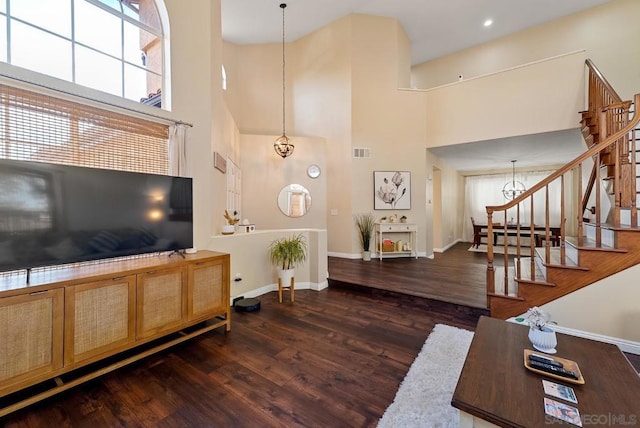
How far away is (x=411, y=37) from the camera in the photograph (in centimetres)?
664

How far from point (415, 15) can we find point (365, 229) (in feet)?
16.0

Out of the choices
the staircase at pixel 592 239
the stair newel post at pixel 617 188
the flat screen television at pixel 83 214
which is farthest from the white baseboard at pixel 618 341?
the flat screen television at pixel 83 214

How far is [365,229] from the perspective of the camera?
593 centimetres

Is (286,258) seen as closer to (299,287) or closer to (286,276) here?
(286,276)

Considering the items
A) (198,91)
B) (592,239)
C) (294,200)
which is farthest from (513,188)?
(198,91)

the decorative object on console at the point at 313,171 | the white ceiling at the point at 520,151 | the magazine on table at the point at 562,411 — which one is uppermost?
the white ceiling at the point at 520,151

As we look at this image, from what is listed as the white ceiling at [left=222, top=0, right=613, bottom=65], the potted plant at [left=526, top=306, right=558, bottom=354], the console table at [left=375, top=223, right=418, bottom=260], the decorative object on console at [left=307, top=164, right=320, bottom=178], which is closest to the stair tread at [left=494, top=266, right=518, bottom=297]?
the potted plant at [left=526, top=306, right=558, bottom=354]

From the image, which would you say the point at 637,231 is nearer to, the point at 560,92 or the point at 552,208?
the point at 560,92

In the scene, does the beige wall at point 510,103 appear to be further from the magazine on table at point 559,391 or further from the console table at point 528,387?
the magazine on table at point 559,391

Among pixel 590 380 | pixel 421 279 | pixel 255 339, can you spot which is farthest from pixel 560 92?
pixel 255 339

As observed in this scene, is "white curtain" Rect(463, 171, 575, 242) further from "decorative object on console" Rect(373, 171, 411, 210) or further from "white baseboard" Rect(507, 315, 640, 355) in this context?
"white baseboard" Rect(507, 315, 640, 355)

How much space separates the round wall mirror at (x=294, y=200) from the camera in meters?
6.06

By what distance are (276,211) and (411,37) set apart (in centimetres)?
550

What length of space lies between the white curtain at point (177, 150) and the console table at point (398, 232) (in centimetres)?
413
